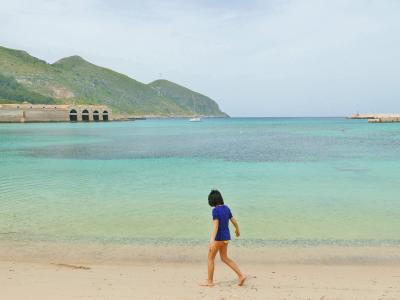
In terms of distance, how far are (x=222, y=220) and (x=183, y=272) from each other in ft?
7.87

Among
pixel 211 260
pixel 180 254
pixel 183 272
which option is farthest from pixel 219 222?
pixel 180 254

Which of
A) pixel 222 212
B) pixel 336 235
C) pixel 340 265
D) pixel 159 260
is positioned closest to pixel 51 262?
pixel 159 260

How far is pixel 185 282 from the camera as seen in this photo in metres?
8.83

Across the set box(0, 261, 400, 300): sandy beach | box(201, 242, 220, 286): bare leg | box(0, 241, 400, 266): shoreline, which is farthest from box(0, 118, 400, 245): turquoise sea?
box(201, 242, 220, 286): bare leg

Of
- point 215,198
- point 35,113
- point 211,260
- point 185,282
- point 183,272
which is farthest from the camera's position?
point 35,113

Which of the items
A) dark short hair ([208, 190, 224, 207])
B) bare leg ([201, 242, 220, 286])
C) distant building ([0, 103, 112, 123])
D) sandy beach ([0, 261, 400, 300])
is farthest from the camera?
distant building ([0, 103, 112, 123])

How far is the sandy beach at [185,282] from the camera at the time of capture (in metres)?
7.88

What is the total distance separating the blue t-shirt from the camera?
8.22 metres

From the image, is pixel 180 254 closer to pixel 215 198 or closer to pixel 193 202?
pixel 215 198

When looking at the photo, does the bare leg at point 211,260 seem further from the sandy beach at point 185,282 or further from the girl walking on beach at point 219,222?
the sandy beach at point 185,282

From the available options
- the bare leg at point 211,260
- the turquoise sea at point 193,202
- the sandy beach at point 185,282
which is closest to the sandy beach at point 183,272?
the sandy beach at point 185,282

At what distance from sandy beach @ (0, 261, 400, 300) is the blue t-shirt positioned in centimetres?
116

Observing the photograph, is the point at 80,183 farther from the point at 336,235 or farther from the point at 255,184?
the point at 336,235

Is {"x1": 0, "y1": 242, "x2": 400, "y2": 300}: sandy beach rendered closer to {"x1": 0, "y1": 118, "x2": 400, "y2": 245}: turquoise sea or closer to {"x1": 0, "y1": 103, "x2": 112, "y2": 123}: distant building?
{"x1": 0, "y1": 118, "x2": 400, "y2": 245}: turquoise sea
